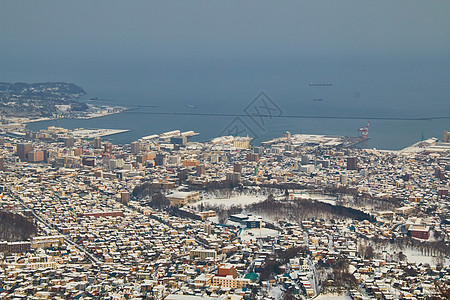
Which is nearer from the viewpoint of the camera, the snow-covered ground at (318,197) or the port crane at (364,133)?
the snow-covered ground at (318,197)

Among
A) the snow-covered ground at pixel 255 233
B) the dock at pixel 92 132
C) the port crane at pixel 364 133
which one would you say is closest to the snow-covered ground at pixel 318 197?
the snow-covered ground at pixel 255 233

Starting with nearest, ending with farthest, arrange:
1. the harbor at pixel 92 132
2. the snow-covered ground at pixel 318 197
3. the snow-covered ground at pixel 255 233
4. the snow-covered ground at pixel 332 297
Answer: the snow-covered ground at pixel 332 297, the snow-covered ground at pixel 255 233, the snow-covered ground at pixel 318 197, the harbor at pixel 92 132

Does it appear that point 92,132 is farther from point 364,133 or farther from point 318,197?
point 318,197

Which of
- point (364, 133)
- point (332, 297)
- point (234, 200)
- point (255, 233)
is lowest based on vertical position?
point (332, 297)

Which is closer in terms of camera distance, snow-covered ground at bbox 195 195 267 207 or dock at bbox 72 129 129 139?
snow-covered ground at bbox 195 195 267 207

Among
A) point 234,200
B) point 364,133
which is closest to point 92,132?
point 364,133

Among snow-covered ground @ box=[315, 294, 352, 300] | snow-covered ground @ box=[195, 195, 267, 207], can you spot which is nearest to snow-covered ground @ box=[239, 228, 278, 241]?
snow-covered ground @ box=[195, 195, 267, 207]

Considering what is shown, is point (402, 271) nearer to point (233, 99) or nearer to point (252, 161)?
point (252, 161)

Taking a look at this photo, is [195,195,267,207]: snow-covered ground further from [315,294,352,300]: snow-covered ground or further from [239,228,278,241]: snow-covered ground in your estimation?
[315,294,352,300]: snow-covered ground

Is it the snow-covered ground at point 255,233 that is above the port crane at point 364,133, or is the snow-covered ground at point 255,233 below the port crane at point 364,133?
below

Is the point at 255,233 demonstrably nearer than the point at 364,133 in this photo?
Yes

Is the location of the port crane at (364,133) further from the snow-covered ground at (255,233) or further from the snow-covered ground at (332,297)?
the snow-covered ground at (332,297)

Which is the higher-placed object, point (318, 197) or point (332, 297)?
point (318, 197)

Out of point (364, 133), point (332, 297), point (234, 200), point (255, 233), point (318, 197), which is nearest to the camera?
point (332, 297)
